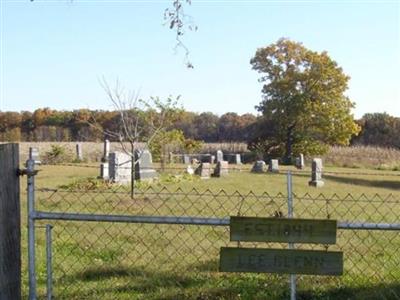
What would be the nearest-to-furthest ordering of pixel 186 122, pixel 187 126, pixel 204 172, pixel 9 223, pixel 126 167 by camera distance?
pixel 9 223
pixel 126 167
pixel 204 172
pixel 186 122
pixel 187 126

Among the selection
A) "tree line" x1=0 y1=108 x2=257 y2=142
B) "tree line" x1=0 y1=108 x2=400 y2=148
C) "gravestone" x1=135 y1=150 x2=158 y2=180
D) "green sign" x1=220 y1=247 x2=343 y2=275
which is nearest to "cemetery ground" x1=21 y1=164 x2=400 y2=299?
"green sign" x1=220 y1=247 x2=343 y2=275

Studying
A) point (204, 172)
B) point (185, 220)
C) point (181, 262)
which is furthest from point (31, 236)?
point (204, 172)

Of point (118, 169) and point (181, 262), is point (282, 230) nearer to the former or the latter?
point (181, 262)

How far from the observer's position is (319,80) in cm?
4459

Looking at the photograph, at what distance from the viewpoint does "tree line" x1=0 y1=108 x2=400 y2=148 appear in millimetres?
60125

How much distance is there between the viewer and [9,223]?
357 cm

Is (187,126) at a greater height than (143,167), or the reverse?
(187,126)

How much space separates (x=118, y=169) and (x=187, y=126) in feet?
187

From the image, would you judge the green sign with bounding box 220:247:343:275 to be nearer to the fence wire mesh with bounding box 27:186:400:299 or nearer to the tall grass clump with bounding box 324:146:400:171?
the fence wire mesh with bounding box 27:186:400:299

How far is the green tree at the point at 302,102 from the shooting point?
43.3 metres

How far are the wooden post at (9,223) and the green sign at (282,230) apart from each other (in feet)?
4.75

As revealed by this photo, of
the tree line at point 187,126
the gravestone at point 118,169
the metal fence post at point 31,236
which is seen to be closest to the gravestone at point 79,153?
the tree line at point 187,126

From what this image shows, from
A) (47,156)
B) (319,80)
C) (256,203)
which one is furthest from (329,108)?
(256,203)

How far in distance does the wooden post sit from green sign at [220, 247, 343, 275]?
1.38m
